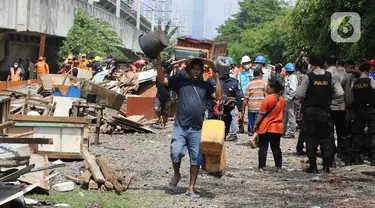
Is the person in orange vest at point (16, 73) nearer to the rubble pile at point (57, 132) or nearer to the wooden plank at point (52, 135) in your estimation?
the rubble pile at point (57, 132)

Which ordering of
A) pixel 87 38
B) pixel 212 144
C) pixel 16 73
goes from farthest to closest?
pixel 87 38 < pixel 16 73 < pixel 212 144

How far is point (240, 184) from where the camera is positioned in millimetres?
10883

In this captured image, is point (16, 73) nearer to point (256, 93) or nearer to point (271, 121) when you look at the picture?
point (256, 93)

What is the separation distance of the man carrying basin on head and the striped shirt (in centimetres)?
750

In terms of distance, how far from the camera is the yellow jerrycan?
368 inches

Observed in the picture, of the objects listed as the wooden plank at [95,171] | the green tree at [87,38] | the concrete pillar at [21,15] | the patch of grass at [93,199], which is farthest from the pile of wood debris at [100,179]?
the green tree at [87,38]

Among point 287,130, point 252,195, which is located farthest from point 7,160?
point 287,130

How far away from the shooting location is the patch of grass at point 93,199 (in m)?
8.54

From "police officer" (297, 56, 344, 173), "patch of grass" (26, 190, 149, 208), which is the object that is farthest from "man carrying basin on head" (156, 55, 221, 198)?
"police officer" (297, 56, 344, 173)

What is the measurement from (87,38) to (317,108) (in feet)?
101

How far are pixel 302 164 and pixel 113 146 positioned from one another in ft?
12.9

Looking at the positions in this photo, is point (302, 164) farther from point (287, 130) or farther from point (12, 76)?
→ point (12, 76)

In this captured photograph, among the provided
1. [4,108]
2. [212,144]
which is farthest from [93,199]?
[4,108]
